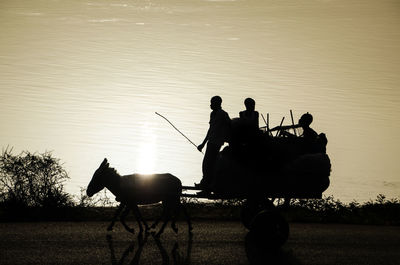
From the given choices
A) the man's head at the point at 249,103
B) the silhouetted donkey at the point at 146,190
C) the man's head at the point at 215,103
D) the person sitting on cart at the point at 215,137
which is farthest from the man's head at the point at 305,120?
the silhouetted donkey at the point at 146,190

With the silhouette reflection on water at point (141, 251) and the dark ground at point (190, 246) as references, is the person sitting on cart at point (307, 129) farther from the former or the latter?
the silhouette reflection on water at point (141, 251)

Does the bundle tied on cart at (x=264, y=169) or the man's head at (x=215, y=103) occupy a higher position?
the man's head at (x=215, y=103)

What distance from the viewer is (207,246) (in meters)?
11.2

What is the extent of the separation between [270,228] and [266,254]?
1.79 ft

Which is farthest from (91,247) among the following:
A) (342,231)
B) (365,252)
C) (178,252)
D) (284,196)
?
(342,231)

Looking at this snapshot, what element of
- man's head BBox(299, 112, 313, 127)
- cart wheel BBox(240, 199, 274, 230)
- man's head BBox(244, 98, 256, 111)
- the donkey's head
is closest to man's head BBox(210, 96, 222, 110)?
man's head BBox(244, 98, 256, 111)

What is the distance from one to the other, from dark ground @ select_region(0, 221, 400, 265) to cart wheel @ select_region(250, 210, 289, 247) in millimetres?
217

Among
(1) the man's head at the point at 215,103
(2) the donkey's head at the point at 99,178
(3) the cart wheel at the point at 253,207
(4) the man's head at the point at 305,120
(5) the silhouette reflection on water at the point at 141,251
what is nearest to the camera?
(5) the silhouette reflection on water at the point at 141,251

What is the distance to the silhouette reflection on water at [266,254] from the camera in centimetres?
968

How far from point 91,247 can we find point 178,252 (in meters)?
1.66

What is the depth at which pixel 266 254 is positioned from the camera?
10.4 m

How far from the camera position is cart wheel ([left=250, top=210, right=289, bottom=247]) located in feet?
35.3

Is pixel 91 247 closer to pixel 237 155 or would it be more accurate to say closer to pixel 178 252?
pixel 178 252

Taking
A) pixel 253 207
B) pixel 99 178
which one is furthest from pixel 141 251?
pixel 99 178
